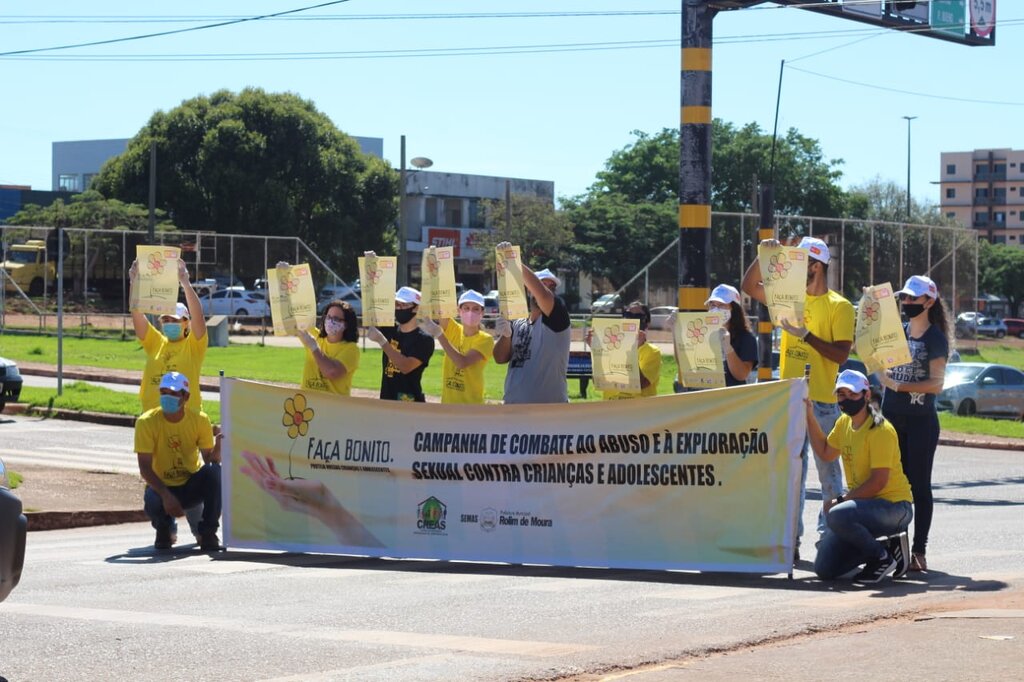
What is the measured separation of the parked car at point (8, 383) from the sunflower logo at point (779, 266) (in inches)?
681

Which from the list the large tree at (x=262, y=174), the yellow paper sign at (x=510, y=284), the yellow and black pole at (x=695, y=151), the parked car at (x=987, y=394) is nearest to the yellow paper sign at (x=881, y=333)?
the yellow paper sign at (x=510, y=284)

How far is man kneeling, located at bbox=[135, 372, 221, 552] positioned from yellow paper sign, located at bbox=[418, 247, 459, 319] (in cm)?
195

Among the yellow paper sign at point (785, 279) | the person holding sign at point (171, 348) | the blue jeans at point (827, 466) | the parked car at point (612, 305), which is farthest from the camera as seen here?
the parked car at point (612, 305)

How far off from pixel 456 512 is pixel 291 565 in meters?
1.22

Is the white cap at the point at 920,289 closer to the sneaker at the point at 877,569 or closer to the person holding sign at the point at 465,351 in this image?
the sneaker at the point at 877,569

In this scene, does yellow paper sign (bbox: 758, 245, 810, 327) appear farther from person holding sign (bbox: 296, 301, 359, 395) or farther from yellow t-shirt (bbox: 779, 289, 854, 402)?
person holding sign (bbox: 296, 301, 359, 395)

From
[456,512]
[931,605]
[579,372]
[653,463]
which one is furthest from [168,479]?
[579,372]

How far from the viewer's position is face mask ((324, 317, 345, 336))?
11711mm

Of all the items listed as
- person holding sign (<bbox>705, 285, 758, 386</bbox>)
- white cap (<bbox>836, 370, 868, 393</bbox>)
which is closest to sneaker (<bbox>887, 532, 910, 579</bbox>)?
white cap (<bbox>836, 370, 868, 393</bbox>)

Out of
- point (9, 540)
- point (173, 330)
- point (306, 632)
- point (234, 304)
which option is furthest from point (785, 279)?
point (234, 304)

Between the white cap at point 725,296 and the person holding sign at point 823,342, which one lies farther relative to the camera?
the white cap at point 725,296

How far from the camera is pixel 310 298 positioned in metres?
11.8

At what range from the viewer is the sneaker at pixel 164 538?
37.7 ft

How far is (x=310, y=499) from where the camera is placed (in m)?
11.4
